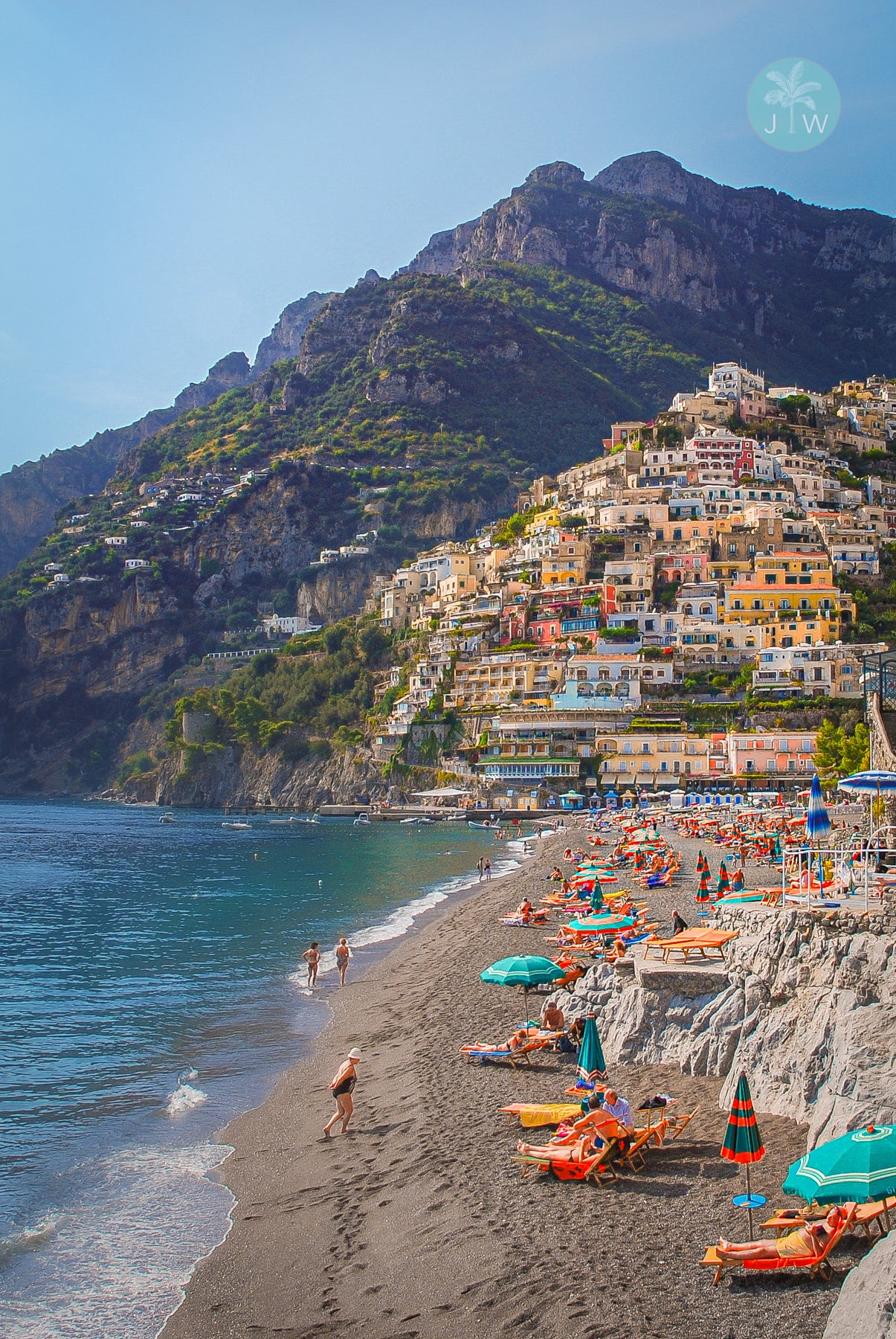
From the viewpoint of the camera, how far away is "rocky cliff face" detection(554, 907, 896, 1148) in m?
10.6

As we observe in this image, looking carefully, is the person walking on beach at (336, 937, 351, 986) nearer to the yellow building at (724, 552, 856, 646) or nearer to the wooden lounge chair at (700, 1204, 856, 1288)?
the wooden lounge chair at (700, 1204, 856, 1288)

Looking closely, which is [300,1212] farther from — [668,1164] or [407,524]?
[407,524]

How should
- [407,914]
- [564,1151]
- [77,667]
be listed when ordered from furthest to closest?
[77,667] → [407,914] → [564,1151]

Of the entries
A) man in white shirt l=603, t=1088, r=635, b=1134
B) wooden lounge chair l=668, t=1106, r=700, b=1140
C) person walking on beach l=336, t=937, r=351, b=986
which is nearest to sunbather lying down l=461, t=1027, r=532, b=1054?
wooden lounge chair l=668, t=1106, r=700, b=1140

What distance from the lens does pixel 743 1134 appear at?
993 centimetres

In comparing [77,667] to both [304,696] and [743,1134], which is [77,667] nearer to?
[304,696]

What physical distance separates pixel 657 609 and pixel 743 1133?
258 feet

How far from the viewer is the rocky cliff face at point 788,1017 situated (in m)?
10.6

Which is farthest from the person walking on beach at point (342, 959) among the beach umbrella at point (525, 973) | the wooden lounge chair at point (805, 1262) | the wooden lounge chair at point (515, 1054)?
the wooden lounge chair at point (805, 1262)

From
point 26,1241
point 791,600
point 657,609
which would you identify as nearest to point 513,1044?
point 26,1241

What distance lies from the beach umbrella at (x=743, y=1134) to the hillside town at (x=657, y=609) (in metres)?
59.4

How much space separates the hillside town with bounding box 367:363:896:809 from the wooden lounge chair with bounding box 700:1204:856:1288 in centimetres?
6022

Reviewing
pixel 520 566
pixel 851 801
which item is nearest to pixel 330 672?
pixel 520 566

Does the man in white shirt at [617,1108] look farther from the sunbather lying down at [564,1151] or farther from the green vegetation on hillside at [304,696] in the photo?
the green vegetation on hillside at [304,696]
